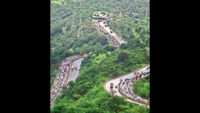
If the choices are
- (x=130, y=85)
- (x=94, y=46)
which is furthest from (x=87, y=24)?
(x=130, y=85)

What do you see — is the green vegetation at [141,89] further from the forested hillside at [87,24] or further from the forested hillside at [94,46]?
the forested hillside at [87,24]

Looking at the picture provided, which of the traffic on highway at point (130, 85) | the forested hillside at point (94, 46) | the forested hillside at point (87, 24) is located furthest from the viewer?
the forested hillside at point (87, 24)

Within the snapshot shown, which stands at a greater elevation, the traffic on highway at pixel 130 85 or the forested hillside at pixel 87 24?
the forested hillside at pixel 87 24

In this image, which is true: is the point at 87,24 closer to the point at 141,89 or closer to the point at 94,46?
the point at 94,46

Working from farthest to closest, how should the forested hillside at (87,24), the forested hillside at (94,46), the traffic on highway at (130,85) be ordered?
the forested hillside at (87,24) → the forested hillside at (94,46) → the traffic on highway at (130,85)

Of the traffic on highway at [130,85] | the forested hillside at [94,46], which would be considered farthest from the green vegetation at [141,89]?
the forested hillside at [94,46]

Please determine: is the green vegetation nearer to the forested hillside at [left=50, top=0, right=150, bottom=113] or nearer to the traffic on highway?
the traffic on highway
